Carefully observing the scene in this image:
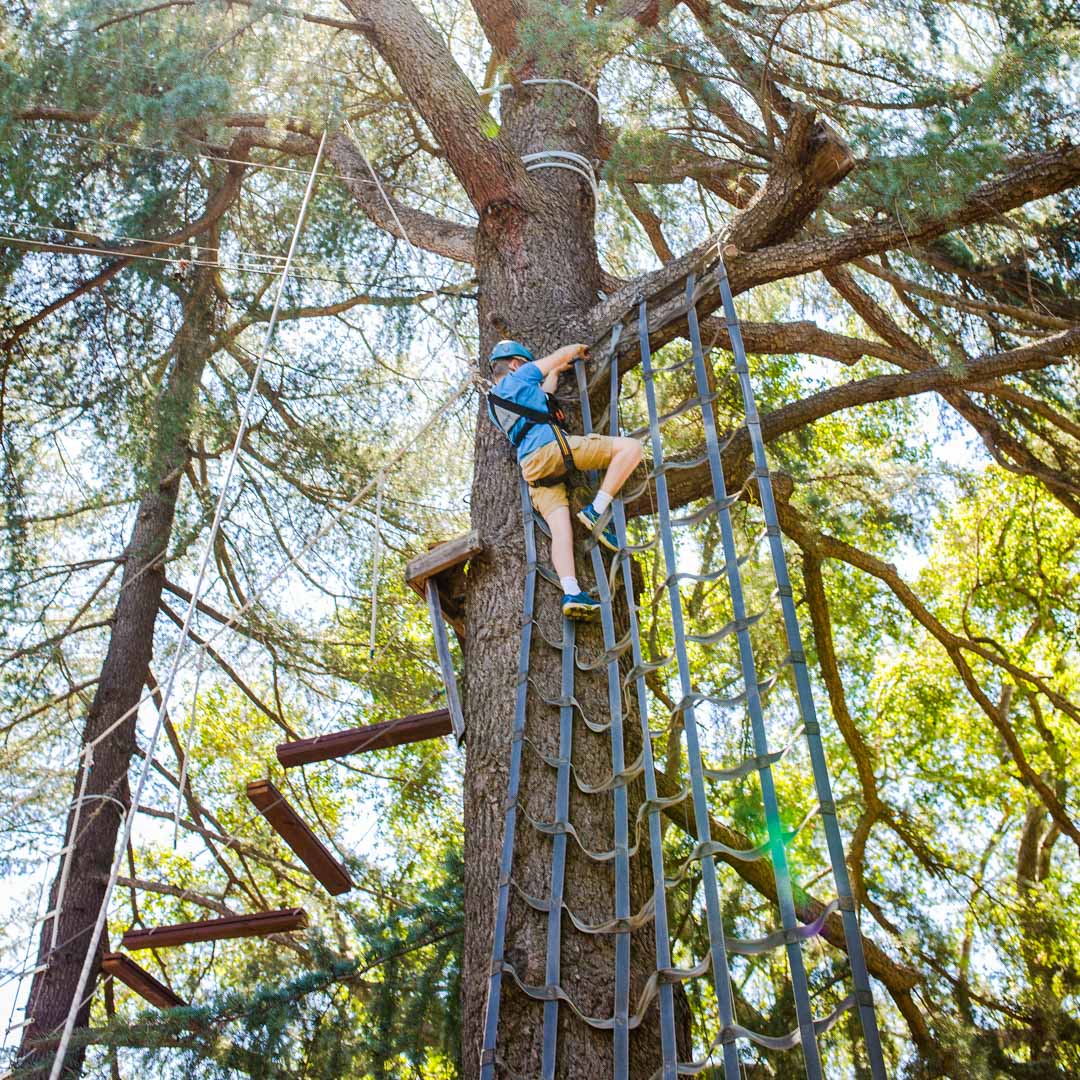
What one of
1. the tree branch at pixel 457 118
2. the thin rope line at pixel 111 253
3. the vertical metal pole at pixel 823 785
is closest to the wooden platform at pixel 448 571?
the vertical metal pole at pixel 823 785

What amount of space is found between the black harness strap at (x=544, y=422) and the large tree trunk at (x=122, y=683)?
2530 millimetres

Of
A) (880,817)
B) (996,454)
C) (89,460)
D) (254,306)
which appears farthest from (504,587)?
(89,460)

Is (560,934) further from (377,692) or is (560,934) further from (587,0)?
(587,0)

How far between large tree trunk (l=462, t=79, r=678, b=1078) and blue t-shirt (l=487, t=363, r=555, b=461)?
16 centimetres

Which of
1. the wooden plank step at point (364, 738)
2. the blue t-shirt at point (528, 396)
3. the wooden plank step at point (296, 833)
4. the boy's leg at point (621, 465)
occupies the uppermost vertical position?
the blue t-shirt at point (528, 396)

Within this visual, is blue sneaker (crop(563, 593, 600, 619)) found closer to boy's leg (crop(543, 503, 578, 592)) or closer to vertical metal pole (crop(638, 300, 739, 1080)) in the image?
boy's leg (crop(543, 503, 578, 592))

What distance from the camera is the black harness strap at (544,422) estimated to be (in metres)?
3.19

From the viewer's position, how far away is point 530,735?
2.83 metres

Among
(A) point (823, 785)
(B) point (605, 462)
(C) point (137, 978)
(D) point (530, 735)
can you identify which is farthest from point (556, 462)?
(C) point (137, 978)

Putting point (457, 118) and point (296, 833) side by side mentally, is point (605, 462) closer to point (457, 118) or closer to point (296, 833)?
point (457, 118)

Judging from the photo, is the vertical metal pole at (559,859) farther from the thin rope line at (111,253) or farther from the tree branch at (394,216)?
the thin rope line at (111,253)

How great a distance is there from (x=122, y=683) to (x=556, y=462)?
3371mm

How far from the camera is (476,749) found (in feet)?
9.65

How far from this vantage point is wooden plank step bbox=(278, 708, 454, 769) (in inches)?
139
